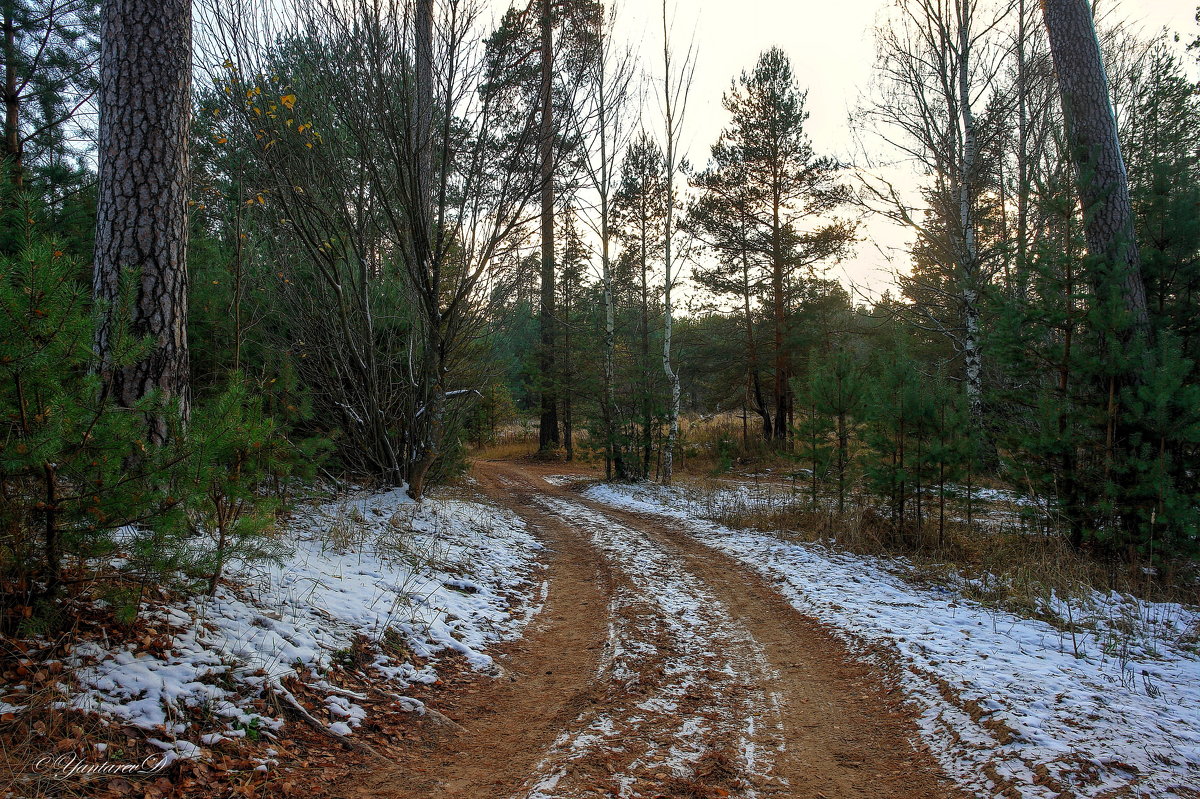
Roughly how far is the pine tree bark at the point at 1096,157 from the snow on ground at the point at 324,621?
25.9 feet

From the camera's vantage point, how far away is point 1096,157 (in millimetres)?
7258

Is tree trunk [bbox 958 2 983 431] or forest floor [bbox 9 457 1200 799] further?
tree trunk [bbox 958 2 983 431]

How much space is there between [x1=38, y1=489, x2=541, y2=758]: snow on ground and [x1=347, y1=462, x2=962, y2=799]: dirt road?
0.50 metres

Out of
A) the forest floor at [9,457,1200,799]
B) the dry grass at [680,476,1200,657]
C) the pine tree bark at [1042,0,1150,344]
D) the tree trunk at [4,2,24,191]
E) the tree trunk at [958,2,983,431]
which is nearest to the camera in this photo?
the forest floor at [9,457,1200,799]

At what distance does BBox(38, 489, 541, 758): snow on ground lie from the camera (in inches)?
109

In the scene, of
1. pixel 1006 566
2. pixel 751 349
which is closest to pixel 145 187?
pixel 1006 566

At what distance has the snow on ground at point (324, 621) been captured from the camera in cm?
277

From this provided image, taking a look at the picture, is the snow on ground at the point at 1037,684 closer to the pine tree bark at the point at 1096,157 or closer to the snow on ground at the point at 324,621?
the snow on ground at the point at 324,621

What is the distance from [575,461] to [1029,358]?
16.6m

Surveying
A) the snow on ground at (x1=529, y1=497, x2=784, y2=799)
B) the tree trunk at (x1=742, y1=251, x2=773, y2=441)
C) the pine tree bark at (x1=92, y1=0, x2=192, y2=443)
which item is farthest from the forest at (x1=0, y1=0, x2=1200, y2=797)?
the tree trunk at (x1=742, y1=251, x2=773, y2=441)

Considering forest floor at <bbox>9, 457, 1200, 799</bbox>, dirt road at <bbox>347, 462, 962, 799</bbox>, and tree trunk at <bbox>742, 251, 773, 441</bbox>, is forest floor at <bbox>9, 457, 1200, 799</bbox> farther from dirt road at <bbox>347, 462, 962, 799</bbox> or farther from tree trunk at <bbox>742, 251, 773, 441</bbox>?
tree trunk at <bbox>742, 251, 773, 441</bbox>

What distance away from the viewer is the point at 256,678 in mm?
3186

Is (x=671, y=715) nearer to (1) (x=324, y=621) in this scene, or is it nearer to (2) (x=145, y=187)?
(1) (x=324, y=621)

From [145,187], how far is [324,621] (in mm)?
3471
